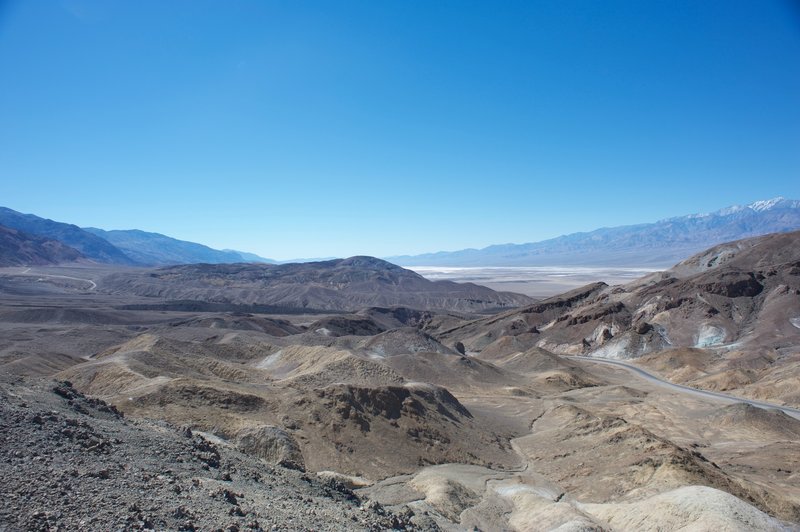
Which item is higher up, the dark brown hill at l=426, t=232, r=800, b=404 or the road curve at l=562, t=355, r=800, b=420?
the dark brown hill at l=426, t=232, r=800, b=404

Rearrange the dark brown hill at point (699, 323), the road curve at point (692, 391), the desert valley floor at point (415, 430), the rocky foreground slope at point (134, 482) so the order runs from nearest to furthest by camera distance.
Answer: the rocky foreground slope at point (134, 482) → the desert valley floor at point (415, 430) → the road curve at point (692, 391) → the dark brown hill at point (699, 323)

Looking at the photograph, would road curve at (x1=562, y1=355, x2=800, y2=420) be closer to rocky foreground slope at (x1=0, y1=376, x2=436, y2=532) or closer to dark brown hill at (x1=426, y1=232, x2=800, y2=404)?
dark brown hill at (x1=426, y1=232, x2=800, y2=404)

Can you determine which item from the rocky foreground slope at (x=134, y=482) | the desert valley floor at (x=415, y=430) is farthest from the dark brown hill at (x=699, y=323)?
the rocky foreground slope at (x=134, y=482)

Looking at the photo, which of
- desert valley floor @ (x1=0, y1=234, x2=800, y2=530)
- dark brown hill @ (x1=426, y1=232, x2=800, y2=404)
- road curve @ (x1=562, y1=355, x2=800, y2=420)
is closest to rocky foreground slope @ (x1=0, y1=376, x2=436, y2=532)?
desert valley floor @ (x1=0, y1=234, x2=800, y2=530)

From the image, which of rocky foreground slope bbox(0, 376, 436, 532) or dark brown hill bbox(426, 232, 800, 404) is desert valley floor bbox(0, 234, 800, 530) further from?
dark brown hill bbox(426, 232, 800, 404)

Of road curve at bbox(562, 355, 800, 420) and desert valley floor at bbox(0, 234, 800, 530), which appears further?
road curve at bbox(562, 355, 800, 420)

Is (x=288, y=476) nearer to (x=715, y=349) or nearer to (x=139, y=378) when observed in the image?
(x=139, y=378)

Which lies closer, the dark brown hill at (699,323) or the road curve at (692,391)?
the road curve at (692,391)

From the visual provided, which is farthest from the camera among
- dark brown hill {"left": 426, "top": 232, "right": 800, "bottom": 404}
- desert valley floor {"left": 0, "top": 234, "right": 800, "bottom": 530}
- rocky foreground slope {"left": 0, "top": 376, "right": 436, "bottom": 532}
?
dark brown hill {"left": 426, "top": 232, "right": 800, "bottom": 404}

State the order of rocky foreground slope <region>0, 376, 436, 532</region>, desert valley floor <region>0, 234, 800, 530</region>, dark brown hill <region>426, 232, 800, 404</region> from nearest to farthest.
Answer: rocky foreground slope <region>0, 376, 436, 532</region> → desert valley floor <region>0, 234, 800, 530</region> → dark brown hill <region>426, 232, 800, 404</region>

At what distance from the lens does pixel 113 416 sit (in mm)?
25312

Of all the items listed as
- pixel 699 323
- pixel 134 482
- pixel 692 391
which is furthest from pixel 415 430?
pixel 699 323

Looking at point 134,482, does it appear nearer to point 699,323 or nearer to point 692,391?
point 692,391

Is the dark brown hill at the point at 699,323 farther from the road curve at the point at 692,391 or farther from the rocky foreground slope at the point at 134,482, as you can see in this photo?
the rocky foreground slope at the point at 134,482
